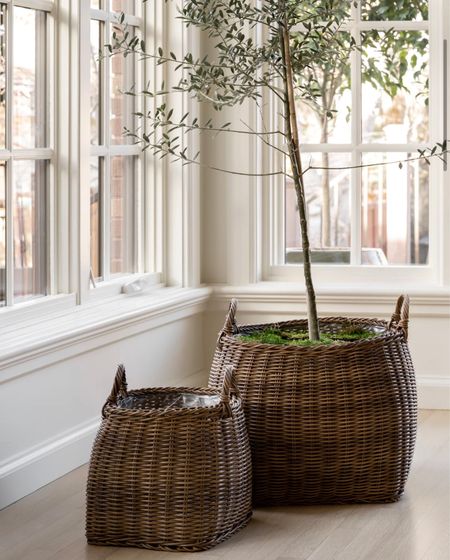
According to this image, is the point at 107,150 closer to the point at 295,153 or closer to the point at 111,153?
the point at 111,153

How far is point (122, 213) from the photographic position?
4645mm

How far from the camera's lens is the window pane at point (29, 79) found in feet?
12.3

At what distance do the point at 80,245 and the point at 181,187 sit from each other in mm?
949

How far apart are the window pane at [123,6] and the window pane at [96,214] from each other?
627 mm

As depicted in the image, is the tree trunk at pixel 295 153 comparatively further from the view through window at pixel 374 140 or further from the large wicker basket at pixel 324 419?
the view through window at pixel 374 140

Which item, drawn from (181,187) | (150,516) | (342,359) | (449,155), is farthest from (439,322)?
(150,516)

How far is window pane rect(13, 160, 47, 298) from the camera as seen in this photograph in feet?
12.5

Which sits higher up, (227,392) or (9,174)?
(9,174)

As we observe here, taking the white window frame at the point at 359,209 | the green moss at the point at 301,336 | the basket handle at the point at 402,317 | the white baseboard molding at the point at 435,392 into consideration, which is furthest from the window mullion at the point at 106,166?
the white baseboard molding at the point at 435,392

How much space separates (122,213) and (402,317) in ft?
4.46

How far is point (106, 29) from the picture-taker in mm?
4340

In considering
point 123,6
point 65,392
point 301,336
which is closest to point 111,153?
point 123,6

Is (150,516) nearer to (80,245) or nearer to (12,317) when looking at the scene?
(12,317)

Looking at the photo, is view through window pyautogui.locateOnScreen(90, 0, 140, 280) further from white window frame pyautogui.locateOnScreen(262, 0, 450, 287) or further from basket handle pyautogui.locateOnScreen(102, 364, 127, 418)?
basket handle pyautogui.locateOnScreen(102, 364, 127, 418)
